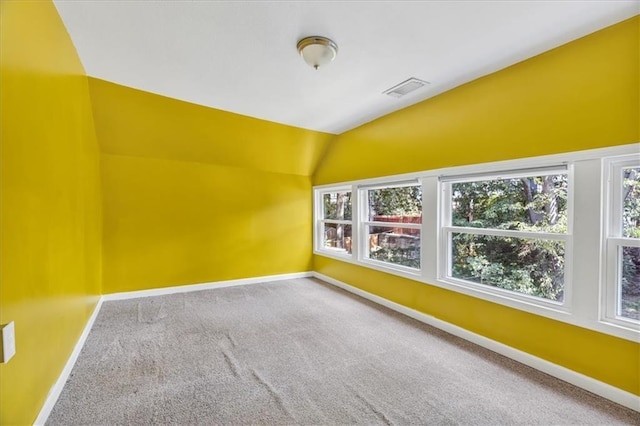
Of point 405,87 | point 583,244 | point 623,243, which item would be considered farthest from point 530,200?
point 405,87

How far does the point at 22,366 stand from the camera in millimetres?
1396

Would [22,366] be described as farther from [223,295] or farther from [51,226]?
[223,295]

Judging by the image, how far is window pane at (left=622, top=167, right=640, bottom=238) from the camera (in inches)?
73.2

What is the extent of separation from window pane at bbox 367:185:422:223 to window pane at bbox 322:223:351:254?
27.2 inches

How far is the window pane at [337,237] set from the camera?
15.6ft

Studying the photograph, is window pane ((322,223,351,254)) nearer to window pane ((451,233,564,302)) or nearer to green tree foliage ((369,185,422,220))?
green tree foliage ((369,185,422,220))

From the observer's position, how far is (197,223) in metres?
4.40

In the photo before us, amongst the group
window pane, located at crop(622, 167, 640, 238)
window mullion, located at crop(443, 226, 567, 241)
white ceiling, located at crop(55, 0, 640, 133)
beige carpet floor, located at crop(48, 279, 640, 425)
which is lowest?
beige carpet floor, located at crop(48, 279, 640, 425)

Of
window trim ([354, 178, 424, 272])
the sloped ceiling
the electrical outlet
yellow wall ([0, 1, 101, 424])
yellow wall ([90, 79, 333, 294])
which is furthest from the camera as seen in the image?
yellow wall ([90, 79, 333, 294])

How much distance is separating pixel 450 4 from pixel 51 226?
2.87m

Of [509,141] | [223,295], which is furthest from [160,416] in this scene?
Answer: [509,141]

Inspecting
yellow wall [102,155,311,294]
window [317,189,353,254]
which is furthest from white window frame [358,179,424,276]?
yellow wall [102,155,311,294]

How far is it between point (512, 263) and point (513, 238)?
22 centimetres

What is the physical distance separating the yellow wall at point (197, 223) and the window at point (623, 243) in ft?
13.5
